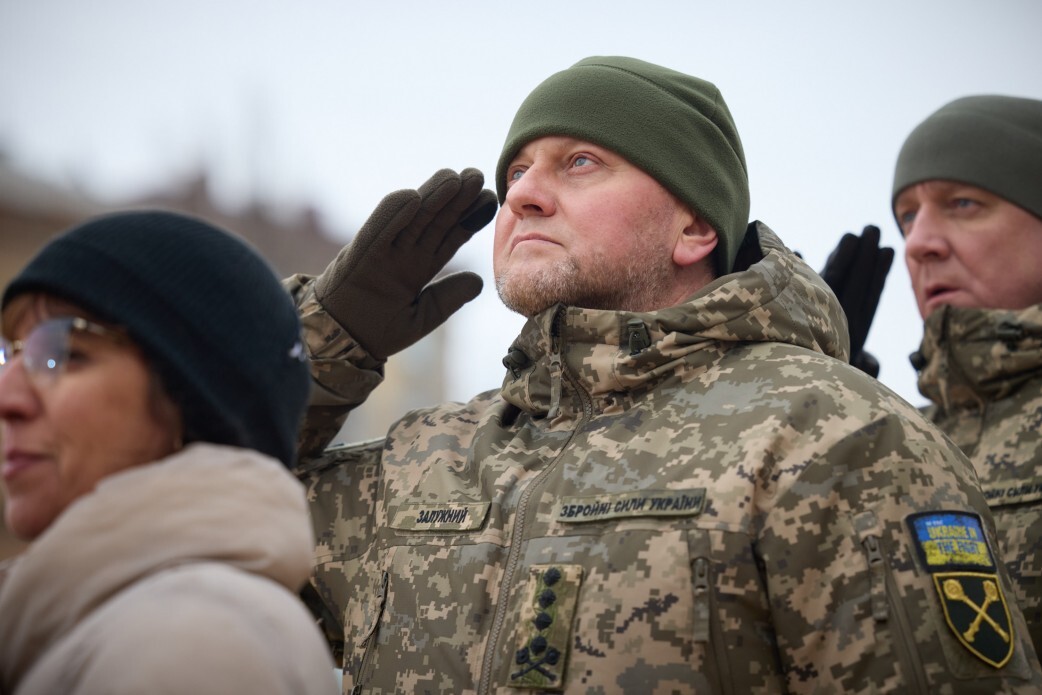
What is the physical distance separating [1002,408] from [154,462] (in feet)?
10.2

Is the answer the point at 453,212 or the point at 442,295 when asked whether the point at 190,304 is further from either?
the point at 442,295

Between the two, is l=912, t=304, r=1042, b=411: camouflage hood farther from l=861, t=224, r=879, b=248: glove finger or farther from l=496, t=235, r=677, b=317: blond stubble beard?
l=496, t=235, r=677, b=317: blond stubble beard

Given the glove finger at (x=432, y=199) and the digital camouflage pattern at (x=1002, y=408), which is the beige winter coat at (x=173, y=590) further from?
the digital camouflage pattern at (x=1002, y=408)

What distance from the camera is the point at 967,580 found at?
2.46m

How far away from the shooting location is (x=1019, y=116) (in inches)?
172

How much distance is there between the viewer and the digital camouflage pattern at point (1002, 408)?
3.49 metres

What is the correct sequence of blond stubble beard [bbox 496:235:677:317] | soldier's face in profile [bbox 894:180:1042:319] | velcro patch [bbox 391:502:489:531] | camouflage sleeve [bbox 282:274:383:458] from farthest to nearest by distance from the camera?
soldier's face in profile [bbox 894:180:1042:319] → camouflage sleeve [bbox 282:274:383:458] → blond stubble beard [bbox 496:235:677:317] → velcro patch [bbox 391:502:489:531]

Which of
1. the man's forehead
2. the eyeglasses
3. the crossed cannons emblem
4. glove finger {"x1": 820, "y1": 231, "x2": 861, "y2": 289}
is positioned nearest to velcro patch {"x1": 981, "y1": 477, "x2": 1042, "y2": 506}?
glove finger {"x1": 820, "y1": 231, "x2": 861, "y2": 289}

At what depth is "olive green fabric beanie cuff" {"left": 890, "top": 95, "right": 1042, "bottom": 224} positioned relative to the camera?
4.11 m

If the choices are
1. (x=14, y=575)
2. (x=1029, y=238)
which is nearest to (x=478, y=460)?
(x=14, y=575)

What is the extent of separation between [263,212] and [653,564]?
28.0 meters

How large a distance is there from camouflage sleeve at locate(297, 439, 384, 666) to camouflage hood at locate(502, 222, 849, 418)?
0.59 metres

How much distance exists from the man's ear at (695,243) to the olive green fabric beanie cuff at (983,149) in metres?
1.23

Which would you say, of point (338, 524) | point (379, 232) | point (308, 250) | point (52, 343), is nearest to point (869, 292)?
point (379, 232)
